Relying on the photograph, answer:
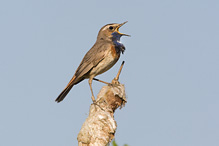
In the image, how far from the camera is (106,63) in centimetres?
992

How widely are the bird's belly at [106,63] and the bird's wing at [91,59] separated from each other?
10cm

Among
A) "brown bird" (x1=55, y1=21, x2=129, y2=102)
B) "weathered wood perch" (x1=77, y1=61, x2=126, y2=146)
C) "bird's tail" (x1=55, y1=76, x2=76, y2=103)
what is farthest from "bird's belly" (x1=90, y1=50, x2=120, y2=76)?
"weathered wood perch" (x1=77, y1=61, x2=126, y2=146)

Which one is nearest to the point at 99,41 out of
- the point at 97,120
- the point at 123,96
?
the point at 123,96

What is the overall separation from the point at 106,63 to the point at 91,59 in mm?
404

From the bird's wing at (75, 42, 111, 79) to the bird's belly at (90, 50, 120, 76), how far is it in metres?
0.10

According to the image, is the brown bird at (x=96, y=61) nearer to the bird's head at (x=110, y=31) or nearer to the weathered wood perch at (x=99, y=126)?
the bird's head at (x=110, y=31)

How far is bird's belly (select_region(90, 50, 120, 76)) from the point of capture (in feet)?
32.5

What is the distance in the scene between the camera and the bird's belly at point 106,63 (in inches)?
390

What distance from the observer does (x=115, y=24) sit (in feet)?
36.7

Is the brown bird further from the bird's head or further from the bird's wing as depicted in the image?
the bird's head

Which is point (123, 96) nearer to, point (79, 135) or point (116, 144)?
point (79, 135)

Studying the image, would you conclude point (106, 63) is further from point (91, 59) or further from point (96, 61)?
point (91, 59)

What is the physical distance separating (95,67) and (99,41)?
1.18m

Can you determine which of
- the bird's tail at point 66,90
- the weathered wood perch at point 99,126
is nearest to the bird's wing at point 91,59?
the bird's tail at point 66,90
